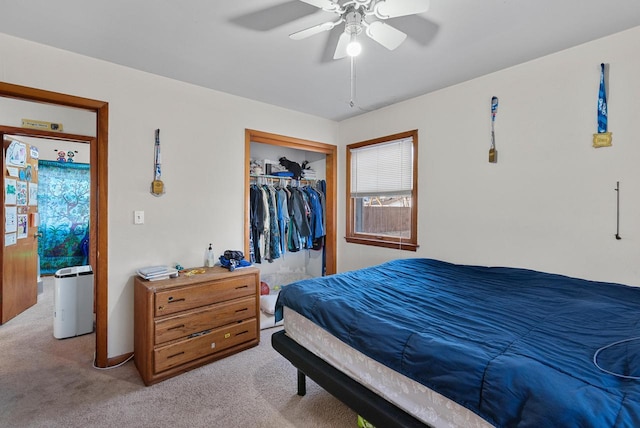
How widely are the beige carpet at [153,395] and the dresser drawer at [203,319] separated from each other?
12.3 inches

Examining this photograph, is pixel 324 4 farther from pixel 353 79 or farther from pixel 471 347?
pixel 471 347

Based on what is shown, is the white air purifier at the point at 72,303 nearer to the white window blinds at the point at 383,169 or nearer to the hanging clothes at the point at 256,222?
the hanging clothes at the point at 256,222

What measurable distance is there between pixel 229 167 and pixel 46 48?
1.56 m

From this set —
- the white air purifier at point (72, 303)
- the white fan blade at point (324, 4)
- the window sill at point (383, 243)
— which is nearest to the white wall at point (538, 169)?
the window sill at point (383, 243)

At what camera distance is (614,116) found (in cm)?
200

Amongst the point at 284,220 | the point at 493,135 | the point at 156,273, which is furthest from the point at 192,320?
the point at 493,135

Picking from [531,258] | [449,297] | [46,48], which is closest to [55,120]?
[46,48]

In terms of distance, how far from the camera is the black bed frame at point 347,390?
1272 millimetres

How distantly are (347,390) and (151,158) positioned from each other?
2.37 meters

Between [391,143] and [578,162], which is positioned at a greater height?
[391,143]

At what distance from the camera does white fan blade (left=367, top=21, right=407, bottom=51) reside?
1.58 m

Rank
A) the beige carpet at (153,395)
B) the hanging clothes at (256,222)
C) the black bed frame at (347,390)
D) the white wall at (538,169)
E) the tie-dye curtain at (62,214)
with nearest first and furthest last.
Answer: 1. the black bed frame at (347,390)
2. the beige carpet at (153,395)
3. the white wall at (538,169)
4. the hanging clothes at (256,222)
5. the tie-dye curtain at (62,214)

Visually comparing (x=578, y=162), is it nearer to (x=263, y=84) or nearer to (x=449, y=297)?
(x=449, y=297)

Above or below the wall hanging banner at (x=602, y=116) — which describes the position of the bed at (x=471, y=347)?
below
